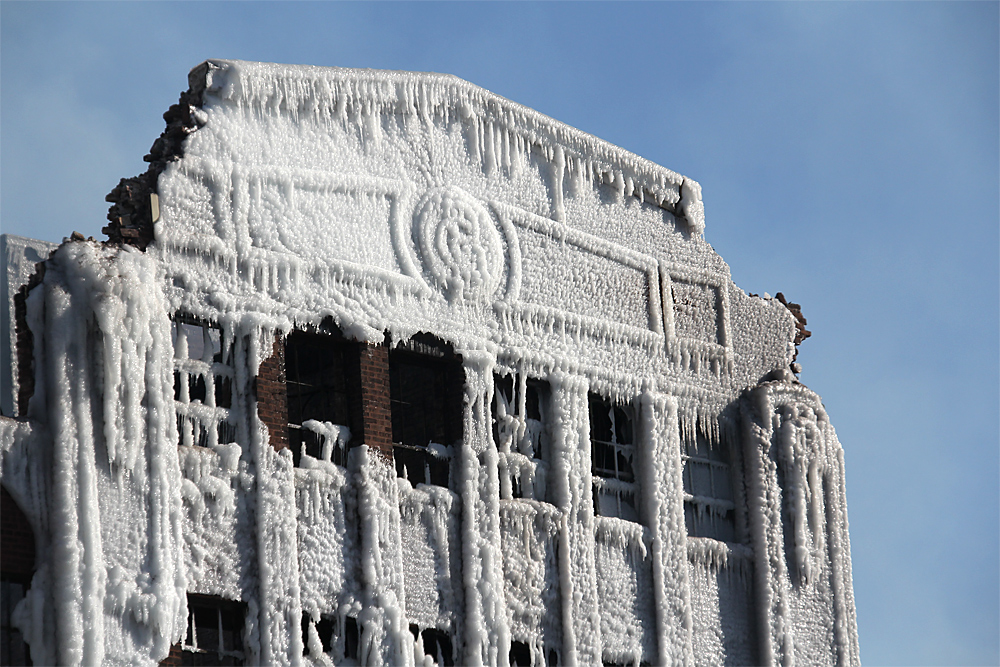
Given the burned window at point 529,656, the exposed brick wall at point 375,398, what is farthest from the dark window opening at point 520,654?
the exposed brick wall at point 375,398

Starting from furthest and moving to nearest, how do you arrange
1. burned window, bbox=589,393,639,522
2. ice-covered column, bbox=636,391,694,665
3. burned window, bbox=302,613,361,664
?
burned window, bbox=589,393,639,522
ice-covered column, bbox=636,391,694,665
burned window, bbox=302,613,361,664

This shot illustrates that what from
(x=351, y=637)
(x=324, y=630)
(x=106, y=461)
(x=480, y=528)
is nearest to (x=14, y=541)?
(x=106, y=461)

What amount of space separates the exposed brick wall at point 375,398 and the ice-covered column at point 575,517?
200 cm

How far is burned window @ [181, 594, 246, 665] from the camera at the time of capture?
11.9 metres

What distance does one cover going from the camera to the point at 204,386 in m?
12.5

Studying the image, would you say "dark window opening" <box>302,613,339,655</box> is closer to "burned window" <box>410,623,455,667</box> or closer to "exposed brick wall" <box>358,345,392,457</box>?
"burned window" <box>410,623,455,667</box>

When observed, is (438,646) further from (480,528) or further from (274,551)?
(274,551)

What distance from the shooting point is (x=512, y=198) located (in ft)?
50.3

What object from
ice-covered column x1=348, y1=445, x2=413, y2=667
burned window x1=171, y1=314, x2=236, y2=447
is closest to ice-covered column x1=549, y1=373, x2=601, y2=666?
ice-covered column x1=348, y1=445, x2=413, y2=667

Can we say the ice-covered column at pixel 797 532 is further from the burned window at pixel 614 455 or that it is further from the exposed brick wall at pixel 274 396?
the exposed brick wall at pixel 274 396

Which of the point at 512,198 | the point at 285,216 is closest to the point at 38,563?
the point at 285,216

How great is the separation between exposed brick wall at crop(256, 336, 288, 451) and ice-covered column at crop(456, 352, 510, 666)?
1.95 metres

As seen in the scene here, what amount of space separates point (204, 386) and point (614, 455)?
496 centimetres

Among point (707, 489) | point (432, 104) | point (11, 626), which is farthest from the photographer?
point (707, 489)
